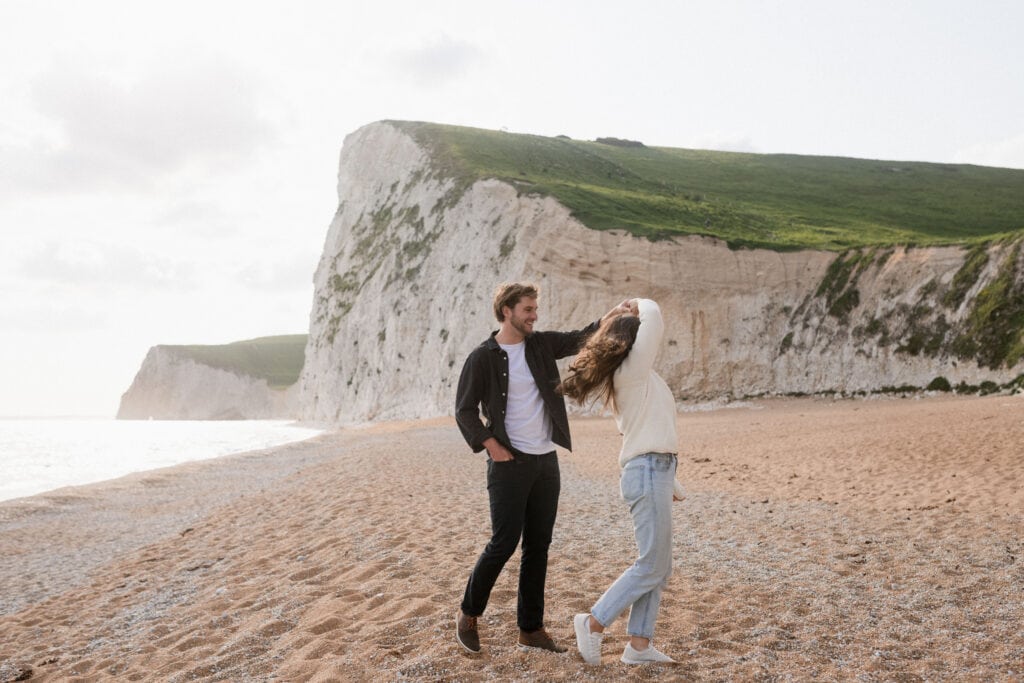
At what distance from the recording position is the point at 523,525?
456 centimetres

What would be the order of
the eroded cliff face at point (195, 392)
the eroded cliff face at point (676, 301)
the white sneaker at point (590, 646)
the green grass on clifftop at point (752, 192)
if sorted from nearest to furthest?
the white sneaker at point (590, 646), the eroded cliff face at point (676, 301), the green grass on clifftop at point (752, 192), the eroded cliff face at point (195, 392)

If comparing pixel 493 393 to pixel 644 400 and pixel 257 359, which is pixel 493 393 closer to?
pixel 644 400

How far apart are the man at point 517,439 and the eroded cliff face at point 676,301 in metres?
25.0

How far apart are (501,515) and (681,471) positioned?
10.6 m

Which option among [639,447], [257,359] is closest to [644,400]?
[639,447]

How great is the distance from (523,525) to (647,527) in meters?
0.84

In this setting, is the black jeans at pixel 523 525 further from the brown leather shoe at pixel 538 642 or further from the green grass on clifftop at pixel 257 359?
the green grass on clifftop at pixel 257 359

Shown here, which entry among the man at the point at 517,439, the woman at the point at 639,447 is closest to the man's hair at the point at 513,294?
the man at the point at 517,439

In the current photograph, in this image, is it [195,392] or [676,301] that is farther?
[195,392]

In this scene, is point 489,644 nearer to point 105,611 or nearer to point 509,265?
point 105,611

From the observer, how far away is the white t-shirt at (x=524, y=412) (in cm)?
441

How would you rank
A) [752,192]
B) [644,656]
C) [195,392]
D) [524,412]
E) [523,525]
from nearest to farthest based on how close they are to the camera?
[644,656] → [524,412] → [523,525] → [752,192] → [195,392]

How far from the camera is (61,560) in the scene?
9.98 metres

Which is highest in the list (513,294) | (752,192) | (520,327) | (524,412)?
(752,192)
